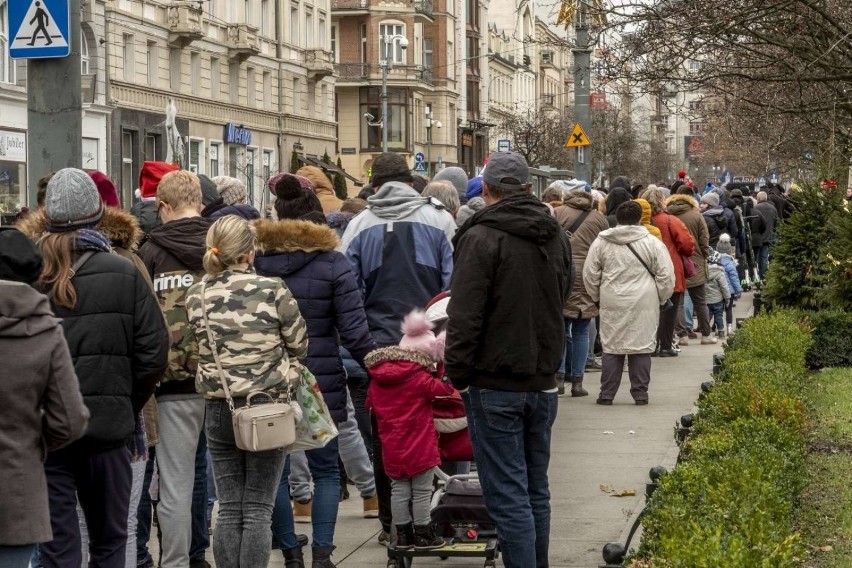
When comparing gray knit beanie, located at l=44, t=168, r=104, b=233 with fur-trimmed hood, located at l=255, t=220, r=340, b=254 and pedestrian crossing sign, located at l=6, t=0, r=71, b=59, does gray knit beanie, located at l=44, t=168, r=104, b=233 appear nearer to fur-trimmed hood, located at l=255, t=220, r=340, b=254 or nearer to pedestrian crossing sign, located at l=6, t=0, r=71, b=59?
fur-trimmed hood, located at l=255, t=220, r=340, b=254

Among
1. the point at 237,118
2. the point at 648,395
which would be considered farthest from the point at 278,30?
the point at 648,395

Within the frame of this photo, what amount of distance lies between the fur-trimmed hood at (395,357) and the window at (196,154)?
41.6 meters

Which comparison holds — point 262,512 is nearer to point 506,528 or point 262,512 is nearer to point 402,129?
point 506,528

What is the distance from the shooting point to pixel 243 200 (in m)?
9.08

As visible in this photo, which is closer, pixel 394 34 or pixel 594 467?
pixel 594 467

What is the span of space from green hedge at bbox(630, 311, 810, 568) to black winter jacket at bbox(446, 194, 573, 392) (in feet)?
2.73

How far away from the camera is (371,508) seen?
8.84 m

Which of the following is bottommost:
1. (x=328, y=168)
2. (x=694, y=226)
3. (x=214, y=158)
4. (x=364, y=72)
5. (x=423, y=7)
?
(x=694, y=226)

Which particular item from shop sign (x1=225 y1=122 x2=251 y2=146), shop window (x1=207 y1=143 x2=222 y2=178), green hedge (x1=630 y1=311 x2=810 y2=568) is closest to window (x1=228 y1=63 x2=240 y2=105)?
shop sign (x1=225 y1=122 x2=251 y2=146)

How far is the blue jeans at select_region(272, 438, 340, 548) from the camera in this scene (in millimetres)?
7215

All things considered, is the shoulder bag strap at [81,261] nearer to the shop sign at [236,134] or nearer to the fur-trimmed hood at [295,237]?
the fur-trimmed hood at [295,237]

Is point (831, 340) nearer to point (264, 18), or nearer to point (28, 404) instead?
point (28, 404)

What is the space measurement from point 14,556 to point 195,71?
151ft

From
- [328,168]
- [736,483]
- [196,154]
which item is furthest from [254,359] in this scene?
[328,168]
